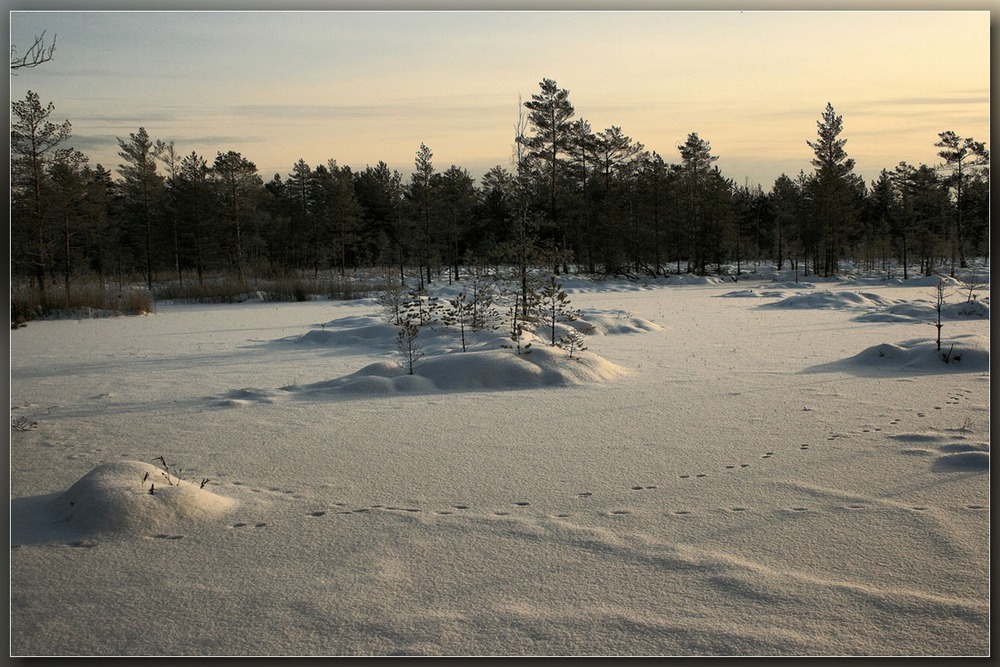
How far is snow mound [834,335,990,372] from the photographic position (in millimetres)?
7418

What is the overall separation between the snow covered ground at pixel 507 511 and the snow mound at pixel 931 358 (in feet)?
0.24

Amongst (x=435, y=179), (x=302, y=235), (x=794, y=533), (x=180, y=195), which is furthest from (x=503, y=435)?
(x=302, y=235)

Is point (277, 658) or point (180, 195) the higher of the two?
point (180, 195)

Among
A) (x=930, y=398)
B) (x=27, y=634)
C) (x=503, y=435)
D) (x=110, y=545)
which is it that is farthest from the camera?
(x=930, y=398)

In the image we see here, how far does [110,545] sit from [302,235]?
1579 inches

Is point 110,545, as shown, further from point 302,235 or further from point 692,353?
point 302,235

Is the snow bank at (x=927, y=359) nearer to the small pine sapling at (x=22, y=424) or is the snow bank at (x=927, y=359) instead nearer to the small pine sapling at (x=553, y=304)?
the small pine sapling at (x=553, y=304)

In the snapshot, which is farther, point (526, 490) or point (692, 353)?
point (692, 353)

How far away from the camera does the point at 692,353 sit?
9203 mm

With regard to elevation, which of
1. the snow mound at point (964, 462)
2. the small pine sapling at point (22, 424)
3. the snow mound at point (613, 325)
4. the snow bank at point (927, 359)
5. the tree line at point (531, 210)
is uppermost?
the tree line at point (531, 210)

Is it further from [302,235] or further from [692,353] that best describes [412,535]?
[302,235]

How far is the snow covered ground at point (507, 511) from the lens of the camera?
93.9 inches

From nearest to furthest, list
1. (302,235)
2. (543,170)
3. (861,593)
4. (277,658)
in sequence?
1. (277,658)
2. (861,593)
3. (543,170)
4. (302,235)

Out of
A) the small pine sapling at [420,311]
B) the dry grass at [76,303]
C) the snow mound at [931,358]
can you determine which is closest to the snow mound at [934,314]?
the snow mound at [931,358]
